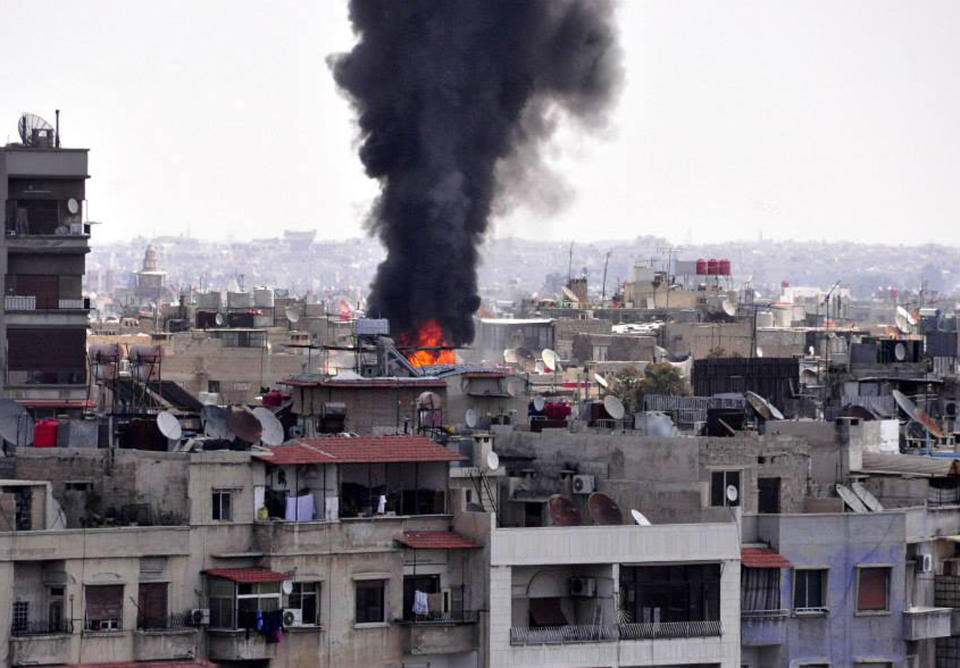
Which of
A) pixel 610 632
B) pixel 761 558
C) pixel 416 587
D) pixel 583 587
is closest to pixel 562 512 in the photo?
pixel 583 587

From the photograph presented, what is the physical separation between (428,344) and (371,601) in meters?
35.7

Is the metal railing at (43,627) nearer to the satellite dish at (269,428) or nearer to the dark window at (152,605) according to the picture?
the dark window at (152,605)

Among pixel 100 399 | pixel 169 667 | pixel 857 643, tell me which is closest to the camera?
pixel 169 667

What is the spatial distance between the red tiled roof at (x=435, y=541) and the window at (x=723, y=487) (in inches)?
183

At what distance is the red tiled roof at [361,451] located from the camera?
129 feet

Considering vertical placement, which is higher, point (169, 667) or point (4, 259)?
point (4, 259)

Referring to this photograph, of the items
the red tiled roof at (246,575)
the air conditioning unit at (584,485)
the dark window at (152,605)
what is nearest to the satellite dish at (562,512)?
the air conditioning unit at (584,485)

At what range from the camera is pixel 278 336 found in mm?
108125

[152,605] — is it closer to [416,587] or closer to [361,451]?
[416,587]

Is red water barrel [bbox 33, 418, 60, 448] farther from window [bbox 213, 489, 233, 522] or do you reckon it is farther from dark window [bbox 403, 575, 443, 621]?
dark window [bbox 403, 575, 443, 621]

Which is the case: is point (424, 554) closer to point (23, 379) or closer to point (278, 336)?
point (23, 379)

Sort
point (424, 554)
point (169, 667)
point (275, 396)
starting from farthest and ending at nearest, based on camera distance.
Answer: point (275, 396)
point (424, 554)
point (169, 667)

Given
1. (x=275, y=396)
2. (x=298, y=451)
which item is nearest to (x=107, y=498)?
(x=298, y=451)

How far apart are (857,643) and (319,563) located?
304 inches
